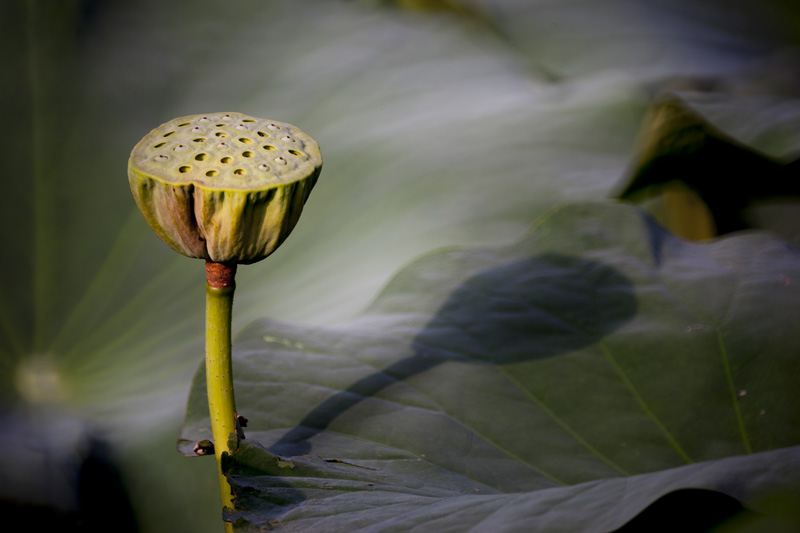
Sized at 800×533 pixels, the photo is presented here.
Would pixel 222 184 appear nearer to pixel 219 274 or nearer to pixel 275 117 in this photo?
pixel 219 274

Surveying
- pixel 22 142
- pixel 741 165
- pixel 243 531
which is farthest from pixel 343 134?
pixel 243 531

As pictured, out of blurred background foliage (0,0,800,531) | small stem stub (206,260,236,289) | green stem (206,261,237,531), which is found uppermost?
small stem stub (206,260,236,289)

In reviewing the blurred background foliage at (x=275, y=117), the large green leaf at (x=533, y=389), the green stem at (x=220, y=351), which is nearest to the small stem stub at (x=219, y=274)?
the green stem at (x=220, y=351)

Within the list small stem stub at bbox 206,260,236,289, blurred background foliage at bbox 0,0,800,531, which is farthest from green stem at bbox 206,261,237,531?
blurred background foliage at bbox 0,0,800,531

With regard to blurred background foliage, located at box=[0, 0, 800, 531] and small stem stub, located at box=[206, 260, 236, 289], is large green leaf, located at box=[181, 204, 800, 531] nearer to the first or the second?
small stem stub, located at box=[206, 260, 236, 289]

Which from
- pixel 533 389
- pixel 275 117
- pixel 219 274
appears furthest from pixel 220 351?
pixel 275 117

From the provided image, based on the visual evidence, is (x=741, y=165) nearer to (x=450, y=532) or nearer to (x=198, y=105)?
(x=450, y=532)
